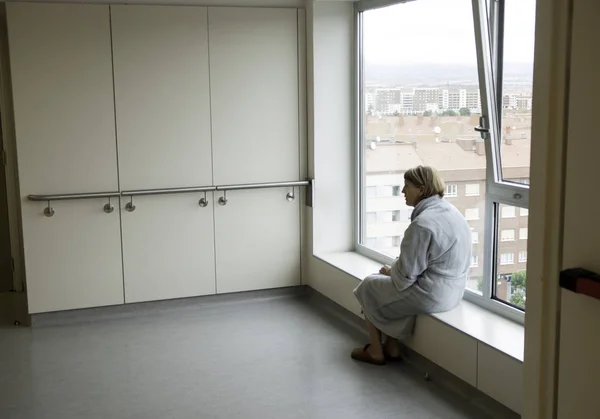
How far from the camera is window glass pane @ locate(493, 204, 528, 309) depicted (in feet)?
12.6

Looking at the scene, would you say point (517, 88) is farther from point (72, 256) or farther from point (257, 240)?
point (72, 256)

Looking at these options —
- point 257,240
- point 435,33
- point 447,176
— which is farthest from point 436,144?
point 257,240

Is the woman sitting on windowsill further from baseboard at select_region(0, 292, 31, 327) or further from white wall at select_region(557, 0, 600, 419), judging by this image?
baseboard at select_region(0, 292, 31, 327)

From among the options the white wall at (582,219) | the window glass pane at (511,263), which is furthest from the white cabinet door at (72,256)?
the white wall at (582,219)

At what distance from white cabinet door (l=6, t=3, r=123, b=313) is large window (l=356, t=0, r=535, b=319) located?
194cm

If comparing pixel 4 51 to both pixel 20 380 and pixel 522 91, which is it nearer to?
pixel 20 380

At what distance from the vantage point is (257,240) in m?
5.52

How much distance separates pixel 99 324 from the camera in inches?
200

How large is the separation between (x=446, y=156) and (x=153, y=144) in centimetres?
212

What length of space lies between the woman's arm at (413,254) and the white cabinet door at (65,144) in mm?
2256

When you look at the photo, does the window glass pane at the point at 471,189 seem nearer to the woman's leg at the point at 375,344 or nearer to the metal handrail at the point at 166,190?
the woman's leg at the point at 375,344

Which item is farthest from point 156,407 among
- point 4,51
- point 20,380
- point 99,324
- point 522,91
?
point 4,51

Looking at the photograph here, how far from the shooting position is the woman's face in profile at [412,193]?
4.05m

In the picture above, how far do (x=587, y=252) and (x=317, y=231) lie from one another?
3925 millimetres
